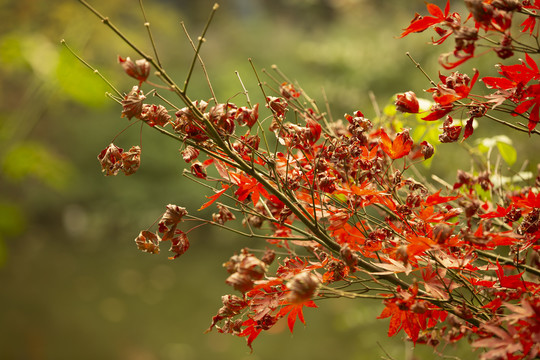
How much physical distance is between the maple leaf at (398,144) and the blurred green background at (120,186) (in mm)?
1949

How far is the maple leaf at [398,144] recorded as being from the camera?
2.19 ft

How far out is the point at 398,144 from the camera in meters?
0.68

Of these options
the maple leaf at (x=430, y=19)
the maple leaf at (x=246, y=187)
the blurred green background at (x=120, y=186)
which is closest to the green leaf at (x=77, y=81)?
the blurred green background at (x=120, y=186)

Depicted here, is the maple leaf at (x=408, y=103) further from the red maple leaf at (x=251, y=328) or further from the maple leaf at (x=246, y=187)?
the red maple leaf at (x=251, y=328)

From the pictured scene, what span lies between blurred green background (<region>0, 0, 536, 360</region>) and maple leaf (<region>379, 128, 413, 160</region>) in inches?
76.7

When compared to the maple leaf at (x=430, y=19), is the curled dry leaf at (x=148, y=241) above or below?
below

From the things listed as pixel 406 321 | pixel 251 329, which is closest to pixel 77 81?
pixel 251 329

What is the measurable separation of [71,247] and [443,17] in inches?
206

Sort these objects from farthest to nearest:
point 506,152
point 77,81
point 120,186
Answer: point 120,186 → point 77,81 → point 506,152

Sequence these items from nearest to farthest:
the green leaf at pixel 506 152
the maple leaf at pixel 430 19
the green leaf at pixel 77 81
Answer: the maple leaf at pixel 430 19, the green leaf at pixel 506 152, the green leaf at pixel 77 81

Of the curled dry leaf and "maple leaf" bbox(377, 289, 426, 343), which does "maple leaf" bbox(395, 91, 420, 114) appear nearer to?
"maple leaf" bbox(377, 289, 426, 343)

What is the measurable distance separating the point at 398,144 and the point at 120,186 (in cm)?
467

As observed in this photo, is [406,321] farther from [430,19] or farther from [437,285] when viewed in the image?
[430,19]

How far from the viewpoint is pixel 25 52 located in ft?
9.09
